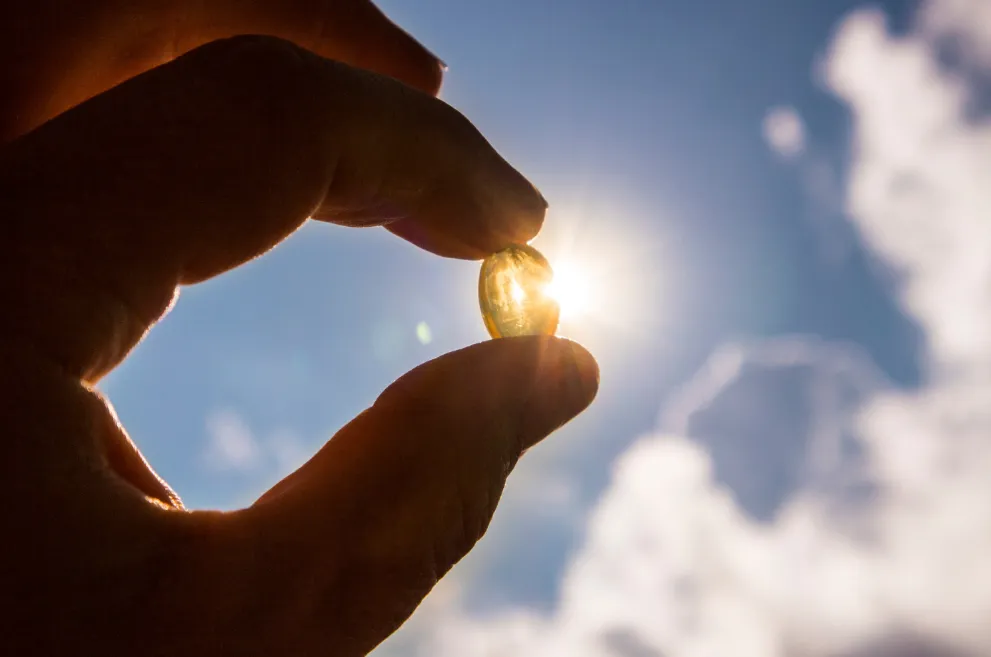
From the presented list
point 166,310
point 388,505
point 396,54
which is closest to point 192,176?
point 166,310

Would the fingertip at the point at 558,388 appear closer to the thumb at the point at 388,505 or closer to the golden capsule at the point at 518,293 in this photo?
the thumb at the point at 388,505

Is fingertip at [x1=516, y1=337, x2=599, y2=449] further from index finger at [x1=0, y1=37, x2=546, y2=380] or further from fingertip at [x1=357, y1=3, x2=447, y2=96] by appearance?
fingertip at [x1=357, y1=3, x2=447, y2=96]

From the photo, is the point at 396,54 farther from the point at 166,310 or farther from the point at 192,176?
the point at 166,310

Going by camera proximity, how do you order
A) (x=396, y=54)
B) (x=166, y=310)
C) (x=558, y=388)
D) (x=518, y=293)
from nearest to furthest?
1. (x=166, y=310)
2. (x=558, y=388)
3. (x=396, y=54)
4. (x=518, y=293)

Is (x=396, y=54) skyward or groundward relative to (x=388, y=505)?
skyward

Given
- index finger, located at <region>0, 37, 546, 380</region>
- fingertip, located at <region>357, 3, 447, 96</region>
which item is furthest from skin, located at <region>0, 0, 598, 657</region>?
fingertip, located at <region>357, 3, 447, 96</region>
